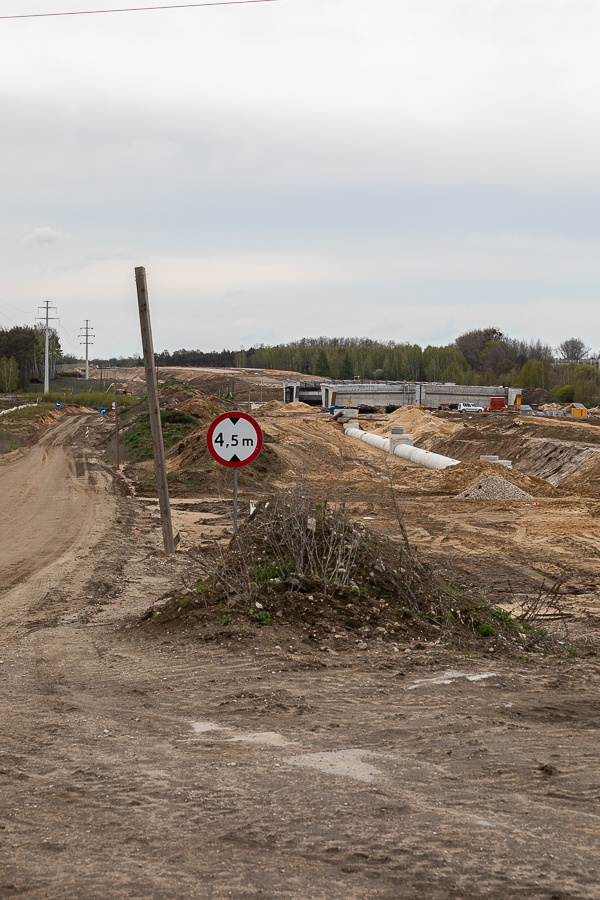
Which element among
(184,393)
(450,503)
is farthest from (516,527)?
(184,393)

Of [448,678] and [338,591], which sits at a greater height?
[338,591]

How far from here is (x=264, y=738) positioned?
248 inches

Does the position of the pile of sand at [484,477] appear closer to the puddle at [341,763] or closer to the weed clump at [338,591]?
the weed clump at [338,591]

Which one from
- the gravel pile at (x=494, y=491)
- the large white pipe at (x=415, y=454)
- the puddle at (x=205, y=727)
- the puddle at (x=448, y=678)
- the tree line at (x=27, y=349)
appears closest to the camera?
the puddle at (x=205, y=727)

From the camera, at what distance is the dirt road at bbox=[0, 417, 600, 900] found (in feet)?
13.7

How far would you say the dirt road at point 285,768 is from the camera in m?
4.19

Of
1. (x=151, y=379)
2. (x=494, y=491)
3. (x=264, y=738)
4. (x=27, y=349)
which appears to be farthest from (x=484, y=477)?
(x=27, y=349)

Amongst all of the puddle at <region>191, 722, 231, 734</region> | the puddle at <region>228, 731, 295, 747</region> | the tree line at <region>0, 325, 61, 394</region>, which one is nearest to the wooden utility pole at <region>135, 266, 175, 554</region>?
the puddle at <region>191, 722, 231, 734</region>

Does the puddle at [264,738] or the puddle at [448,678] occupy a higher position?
the puddle at [264,738]

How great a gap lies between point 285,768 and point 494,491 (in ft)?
80.4

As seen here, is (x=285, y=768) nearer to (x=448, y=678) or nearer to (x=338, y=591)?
(x=448, y=678)

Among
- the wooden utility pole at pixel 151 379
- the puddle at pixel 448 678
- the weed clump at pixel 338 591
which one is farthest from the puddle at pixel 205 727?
the wooden utility pole at pixel 151 379

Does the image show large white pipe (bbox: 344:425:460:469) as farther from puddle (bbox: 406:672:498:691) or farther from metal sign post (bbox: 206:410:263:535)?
puddle (bbox: 406:672:498:691)

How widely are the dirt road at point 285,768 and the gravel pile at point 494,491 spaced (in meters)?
20.3
